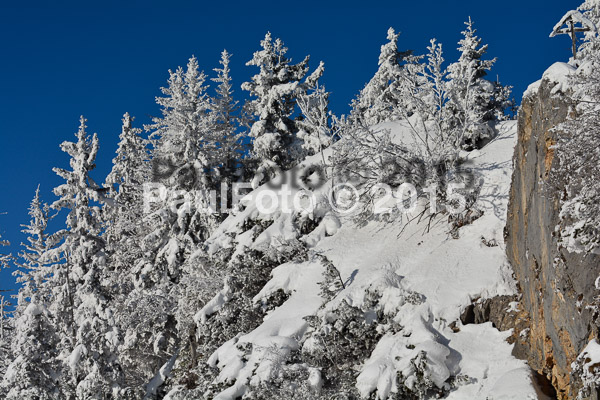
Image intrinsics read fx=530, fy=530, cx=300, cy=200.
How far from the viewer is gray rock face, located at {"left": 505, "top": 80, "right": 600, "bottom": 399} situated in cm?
828

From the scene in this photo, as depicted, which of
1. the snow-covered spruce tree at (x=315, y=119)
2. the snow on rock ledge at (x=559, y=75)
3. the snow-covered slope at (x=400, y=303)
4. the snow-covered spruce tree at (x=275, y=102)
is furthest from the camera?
the snow-covered spruce tree at (x=275, y=102)

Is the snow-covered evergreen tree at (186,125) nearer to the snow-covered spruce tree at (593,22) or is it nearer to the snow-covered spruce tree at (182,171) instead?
the snow-covered spruce tree at (182,171)

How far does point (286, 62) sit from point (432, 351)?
23119 mm

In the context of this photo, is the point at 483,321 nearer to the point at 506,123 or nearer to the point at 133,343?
the point at 506,123

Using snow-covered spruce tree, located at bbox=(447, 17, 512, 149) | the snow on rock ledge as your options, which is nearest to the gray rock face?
the snow on rock ledge

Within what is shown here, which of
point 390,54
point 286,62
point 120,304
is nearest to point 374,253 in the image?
point 120,304

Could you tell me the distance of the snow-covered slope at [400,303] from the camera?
11.1m

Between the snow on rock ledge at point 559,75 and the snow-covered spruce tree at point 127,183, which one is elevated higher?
the snow-covered spruce tree at point 127,183

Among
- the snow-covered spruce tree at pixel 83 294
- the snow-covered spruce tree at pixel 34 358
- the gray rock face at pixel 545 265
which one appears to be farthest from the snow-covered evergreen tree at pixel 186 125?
the gray rock face at pixel 545 265

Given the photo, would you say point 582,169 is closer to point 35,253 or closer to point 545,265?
point 545,265

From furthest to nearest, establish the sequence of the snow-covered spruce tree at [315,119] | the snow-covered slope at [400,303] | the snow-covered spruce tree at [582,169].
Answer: the snow-covered spruce tree at [315,119], the snow-covered slope at [400,303], the snow-covered spruce tree at [582,169]

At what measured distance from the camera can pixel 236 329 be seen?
16.4m

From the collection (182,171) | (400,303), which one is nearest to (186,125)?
(182,171)

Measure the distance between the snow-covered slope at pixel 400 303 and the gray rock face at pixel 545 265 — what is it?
0.64 meters
